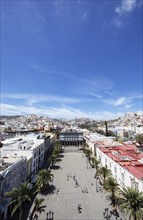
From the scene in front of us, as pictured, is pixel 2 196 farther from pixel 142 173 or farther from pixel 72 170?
pixel 72 170

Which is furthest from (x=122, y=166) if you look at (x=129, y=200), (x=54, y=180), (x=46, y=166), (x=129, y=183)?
(x=46, y=166)

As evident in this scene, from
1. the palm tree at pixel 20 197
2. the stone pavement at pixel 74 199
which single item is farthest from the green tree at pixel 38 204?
the palm tree at pixel 20 197

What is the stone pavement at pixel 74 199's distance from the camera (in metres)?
33.5

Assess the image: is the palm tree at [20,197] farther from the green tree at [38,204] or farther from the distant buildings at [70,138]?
the distant buildings at [70,138]

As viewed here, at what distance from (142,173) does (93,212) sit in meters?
15.2

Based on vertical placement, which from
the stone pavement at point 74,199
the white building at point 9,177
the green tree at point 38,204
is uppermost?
the white building at point 9,177

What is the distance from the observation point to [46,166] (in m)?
73.1

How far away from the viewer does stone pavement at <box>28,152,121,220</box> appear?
3347 centimetres

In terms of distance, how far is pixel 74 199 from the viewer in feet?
133

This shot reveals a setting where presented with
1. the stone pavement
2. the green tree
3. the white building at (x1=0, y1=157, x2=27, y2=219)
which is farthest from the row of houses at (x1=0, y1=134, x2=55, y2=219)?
the stone pavement

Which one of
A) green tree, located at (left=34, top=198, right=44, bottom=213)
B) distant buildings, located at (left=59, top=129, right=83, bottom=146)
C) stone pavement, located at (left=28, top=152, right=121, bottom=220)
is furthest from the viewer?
distant buildings, located at (left=59, top=129, right=83, bottom=146)

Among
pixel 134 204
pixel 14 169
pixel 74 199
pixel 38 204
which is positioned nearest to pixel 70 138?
pixel 74 199

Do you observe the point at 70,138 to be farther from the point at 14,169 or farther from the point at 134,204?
the point at 134,204

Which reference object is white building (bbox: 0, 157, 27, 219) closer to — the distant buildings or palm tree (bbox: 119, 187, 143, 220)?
palm tree (bbox: 119, 187, 143, 220)
